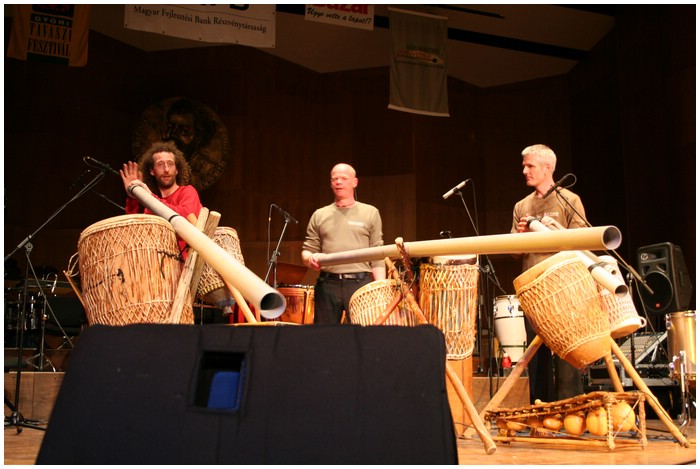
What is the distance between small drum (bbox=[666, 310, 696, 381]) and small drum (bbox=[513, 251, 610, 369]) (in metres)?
0.92

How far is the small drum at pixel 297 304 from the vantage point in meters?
6.95

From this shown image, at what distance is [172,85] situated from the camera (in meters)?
9.89

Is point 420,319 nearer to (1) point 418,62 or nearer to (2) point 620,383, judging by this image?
(2) point 620,383

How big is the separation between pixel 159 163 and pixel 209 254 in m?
1.81

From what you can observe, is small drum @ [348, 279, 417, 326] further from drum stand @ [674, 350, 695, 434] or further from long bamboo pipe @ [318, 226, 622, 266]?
drum stand @ [674, 350, 695, 434]

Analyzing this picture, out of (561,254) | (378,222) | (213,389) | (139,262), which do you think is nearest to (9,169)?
(378,222)

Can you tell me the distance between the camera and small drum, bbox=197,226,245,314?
132 inches

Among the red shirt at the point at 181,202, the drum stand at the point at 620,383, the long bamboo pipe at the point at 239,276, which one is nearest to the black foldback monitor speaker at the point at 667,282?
the drum stand at the point at 620,383

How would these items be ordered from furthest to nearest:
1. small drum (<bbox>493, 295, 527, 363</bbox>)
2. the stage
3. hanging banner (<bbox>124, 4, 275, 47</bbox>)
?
1. small drum (<bbox>493, 295, 527, 363</bbox>)
2. hanging banner (<bbox>124, 4, 275, 47</bbox>)
3. the stage

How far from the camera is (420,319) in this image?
3117 mm

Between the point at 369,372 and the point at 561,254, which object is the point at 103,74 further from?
the point at 369,372

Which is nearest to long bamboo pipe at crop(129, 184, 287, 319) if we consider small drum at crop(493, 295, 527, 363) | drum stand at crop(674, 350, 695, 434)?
drum stand at crop(674, 350, 695, 434)

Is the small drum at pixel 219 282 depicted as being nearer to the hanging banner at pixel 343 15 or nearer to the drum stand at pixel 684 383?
the drum stand at pixel 684 383

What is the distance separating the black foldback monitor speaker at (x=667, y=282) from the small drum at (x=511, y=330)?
1.36m
